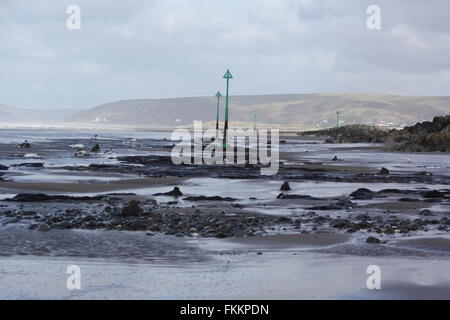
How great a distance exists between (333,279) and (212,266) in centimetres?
157

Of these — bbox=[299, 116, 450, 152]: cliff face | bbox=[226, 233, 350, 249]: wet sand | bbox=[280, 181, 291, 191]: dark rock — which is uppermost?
bbox=[299, 116, 450, 152]: cliff face

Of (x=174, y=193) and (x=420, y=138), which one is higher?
(x=420, y=138)

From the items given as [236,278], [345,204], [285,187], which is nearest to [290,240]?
[236,278]

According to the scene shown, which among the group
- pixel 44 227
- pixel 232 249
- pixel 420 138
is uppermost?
pixel 420 138

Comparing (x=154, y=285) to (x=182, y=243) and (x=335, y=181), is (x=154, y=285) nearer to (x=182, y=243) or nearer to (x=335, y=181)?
(x=182, y=243)

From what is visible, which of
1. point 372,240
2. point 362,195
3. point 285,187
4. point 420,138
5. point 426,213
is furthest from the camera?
point 420,138

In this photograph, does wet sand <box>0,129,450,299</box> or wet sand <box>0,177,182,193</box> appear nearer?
wet sand <box>0,129,450,299</box>

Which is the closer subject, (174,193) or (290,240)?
(290,240)

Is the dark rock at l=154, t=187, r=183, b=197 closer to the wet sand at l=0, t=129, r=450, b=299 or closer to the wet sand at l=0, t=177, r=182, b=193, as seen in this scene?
the wet sand at l=0, t=129, r=450, b=299

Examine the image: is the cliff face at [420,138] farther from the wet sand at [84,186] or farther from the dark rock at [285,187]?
the wet sand at [84,186]

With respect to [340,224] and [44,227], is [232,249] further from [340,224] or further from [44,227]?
[44,227]

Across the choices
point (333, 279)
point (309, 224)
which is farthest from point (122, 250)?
point (309, 224)

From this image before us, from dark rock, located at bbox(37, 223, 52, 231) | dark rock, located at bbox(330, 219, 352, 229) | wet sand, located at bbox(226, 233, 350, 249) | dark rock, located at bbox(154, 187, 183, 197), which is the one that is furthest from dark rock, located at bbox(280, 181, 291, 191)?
dark rock, located at bbox(37, 223, 52, 231)

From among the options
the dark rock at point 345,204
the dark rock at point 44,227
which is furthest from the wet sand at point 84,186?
the dark rock at point 44,227
